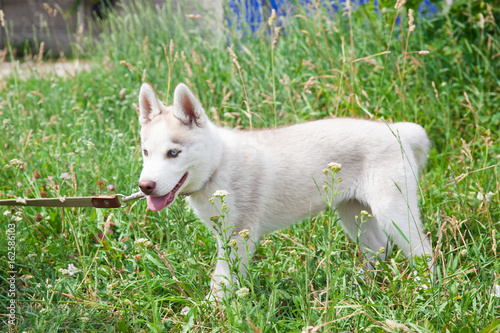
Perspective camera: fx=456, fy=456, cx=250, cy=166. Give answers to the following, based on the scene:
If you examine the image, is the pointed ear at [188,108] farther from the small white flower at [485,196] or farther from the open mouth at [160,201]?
the small white flower at [485,196]

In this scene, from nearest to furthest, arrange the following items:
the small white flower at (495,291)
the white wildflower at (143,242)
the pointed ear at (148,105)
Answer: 1. the white wildflower at (143,242)
2. the small white flower at (495,291)
3. the pointed ear at (148,105)

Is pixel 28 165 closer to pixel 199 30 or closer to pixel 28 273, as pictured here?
pixel 28 273

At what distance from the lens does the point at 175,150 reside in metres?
2.22

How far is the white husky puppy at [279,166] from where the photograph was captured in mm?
2303

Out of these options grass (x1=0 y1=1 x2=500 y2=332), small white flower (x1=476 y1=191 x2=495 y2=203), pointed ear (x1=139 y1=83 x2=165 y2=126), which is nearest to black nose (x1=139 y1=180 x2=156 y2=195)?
grass (x1=0 y1=1 x2=500 y2=332)

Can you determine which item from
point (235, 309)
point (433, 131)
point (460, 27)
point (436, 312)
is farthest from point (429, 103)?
point (235, 309)

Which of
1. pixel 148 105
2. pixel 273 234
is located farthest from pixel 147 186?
pixel 273 234

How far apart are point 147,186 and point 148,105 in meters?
0.63

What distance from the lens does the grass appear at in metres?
2.04

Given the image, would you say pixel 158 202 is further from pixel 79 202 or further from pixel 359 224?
pixel 359 224

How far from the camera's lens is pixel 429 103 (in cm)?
410

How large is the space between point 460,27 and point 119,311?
3799 mm

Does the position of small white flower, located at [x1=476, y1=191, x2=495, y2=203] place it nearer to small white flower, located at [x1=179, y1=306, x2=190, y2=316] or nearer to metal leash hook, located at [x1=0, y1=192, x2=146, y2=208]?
small white flower, located at [x1=179, y1=306, x2=190, y2=316]

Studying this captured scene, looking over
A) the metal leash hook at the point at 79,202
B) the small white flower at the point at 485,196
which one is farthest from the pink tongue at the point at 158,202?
the small white flower at the point at 485,196
